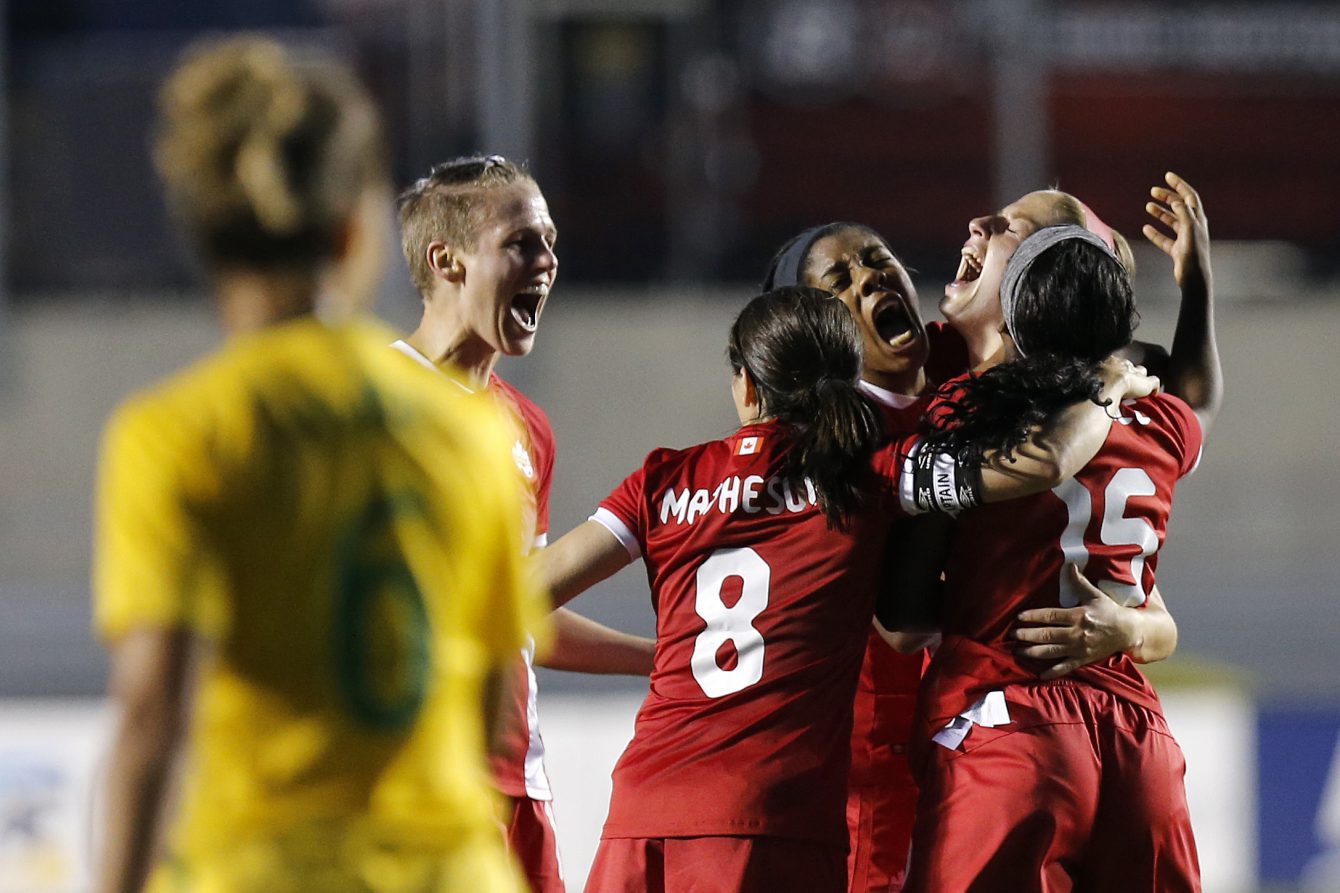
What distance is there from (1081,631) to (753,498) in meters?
0.58

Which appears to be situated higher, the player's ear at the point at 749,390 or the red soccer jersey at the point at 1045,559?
the player's ear at the point at 749,390

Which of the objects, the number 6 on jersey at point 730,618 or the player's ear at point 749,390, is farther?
the player's ear at point 749,390

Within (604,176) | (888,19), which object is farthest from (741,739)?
(888,19)

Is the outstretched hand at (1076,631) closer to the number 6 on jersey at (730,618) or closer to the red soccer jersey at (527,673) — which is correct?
the number 6 on jersey at (730,618)

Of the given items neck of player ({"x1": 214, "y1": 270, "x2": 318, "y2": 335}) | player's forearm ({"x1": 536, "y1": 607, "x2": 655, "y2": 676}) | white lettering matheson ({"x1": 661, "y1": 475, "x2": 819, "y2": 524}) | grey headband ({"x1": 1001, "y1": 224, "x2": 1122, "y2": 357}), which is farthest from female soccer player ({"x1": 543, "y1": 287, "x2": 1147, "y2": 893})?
neck of player ({"x1": 214, "y1": 270, "x2": 318, "y2": 335})

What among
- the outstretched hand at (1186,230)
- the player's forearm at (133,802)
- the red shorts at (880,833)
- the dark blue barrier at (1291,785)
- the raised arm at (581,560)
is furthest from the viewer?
the dark blue barrier at (1291,785)

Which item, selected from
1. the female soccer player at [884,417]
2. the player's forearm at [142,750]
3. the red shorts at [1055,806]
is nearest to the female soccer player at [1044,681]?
the red shorts at [1055,806]

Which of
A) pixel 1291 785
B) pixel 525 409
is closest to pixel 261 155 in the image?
pixel 525 409

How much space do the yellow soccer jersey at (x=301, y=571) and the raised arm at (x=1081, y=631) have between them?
132cm

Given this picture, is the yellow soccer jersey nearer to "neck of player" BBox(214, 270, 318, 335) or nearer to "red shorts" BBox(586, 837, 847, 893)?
"neck of player" BBox(214, 270, 318, 335)

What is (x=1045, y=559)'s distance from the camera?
2.92m

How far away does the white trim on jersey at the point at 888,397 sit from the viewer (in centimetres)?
338

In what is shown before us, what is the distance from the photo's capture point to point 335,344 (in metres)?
1.81

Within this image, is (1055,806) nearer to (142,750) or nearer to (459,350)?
(459,350)
